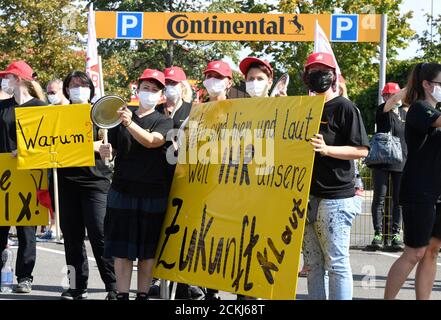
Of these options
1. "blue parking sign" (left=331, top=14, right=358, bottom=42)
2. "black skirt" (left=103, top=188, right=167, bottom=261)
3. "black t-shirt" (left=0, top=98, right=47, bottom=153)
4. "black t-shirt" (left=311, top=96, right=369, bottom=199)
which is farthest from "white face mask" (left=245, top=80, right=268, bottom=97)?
"blue parking sign" (left=331, top=14, right=358, bottom=42)

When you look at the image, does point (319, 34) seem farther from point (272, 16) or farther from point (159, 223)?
point (272, 16)

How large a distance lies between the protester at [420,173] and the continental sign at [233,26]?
9.64 m

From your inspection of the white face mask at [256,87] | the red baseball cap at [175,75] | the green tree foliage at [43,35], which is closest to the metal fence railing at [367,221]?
the red baseball cap at [175,75]

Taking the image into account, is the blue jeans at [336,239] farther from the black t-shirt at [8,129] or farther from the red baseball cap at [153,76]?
the black t-shirt at [8,129]

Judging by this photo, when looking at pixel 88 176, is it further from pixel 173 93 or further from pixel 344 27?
pixel 344 27

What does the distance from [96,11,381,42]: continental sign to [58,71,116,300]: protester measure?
8.52m

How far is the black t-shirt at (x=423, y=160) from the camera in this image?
6.23 meters

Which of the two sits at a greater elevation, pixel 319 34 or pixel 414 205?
pixel 319 34

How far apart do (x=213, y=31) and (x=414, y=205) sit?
421 inches

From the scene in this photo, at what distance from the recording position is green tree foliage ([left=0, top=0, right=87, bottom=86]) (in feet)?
93.8

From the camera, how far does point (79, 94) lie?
7316 millimetres

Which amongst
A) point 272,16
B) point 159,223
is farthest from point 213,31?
point 159,223

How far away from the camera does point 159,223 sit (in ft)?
21.2

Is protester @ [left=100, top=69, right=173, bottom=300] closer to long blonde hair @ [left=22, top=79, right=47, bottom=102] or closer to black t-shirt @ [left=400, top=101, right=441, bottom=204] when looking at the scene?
long blonde hair @ [left=22, top=79, right=47, bottom=102]
